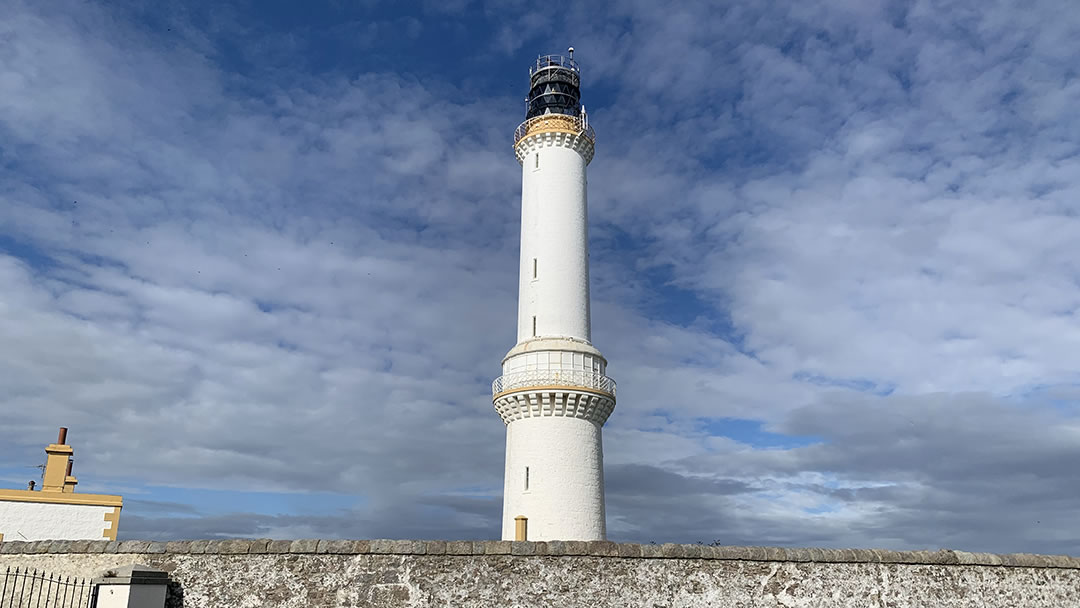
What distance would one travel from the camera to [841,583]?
1225cm

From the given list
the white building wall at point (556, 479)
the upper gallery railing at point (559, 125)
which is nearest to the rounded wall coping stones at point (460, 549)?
the white building wall at point (556, 479)

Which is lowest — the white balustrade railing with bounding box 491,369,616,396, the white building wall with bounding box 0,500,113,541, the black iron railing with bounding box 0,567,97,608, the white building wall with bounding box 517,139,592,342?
the black iron railing with bounding box 0,567,97,608

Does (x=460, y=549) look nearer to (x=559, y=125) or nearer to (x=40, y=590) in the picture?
(x=40, y=590)

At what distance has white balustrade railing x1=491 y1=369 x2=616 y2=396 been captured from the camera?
82.1ft

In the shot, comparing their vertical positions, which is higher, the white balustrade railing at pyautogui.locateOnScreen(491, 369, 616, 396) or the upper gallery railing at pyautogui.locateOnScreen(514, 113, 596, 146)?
the upper gallery railing at pyautogui.locateOnScreen(514, 113, 596, 146)

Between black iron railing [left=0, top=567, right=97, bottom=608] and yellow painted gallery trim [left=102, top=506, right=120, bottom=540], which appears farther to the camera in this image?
yellow painted gallery trim [left=102, top=506, right=120, bottom=540]

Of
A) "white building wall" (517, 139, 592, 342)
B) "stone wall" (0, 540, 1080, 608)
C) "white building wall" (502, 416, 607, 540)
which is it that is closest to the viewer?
"stone wall" (0, 540, 1080, 608)

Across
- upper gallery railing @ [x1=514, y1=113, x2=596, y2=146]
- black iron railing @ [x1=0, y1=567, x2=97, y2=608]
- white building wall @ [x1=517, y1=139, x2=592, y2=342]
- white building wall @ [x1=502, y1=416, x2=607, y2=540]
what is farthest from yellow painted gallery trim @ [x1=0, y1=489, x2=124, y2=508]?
upper gallery railing @ [x1=514, y1=113, x2=596, y2=146]

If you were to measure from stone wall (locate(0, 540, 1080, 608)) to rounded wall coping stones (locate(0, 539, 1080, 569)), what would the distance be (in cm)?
2

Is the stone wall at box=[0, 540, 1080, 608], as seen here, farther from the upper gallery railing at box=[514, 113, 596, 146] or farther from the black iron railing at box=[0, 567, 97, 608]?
the upper gallery railing at box=[514, 113, 596, 146]

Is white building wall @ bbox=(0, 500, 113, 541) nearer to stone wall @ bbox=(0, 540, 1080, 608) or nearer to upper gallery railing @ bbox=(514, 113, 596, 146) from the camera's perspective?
stone wall @ bbox=(0, 540, 1080, 608)

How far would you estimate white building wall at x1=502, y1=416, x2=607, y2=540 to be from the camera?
23.8 m

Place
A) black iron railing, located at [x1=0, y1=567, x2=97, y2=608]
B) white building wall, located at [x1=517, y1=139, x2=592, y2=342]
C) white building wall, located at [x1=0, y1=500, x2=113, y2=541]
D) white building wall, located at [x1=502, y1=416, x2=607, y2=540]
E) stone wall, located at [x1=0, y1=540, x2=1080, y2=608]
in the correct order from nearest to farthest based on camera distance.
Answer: stone wall, located at [x1=0, y1=540, x2=1080, y2=608] < black iron railing, located at [x1=0, y1=567, x2=97, y2=608] < white building wall, located at [x1=0, y1=500, x2=113, y2=541] < white building wall, located at [x1=502, y1=416, x2=607, y2=540] < white building wall, located at [x1=517, y1=139, x2=592, y2=342]

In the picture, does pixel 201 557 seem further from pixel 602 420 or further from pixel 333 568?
pixel 602 420
